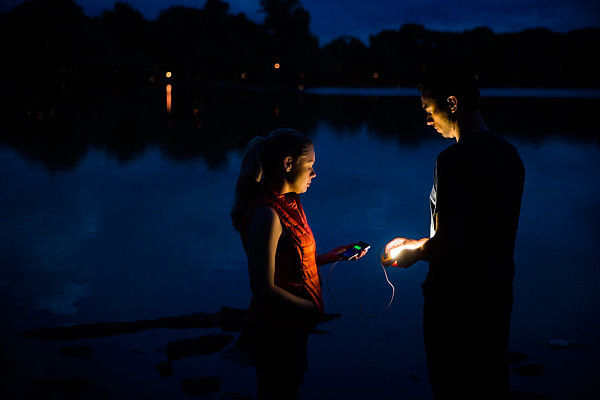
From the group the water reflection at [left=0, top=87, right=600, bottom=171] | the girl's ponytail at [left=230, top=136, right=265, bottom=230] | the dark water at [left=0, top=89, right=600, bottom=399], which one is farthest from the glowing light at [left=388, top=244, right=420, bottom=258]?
the water reflection at [left=0, top=87, right=600, bottom=171]

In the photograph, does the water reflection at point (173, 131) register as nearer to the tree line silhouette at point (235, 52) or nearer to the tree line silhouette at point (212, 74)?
the tree line silhouette at point (212, 74)

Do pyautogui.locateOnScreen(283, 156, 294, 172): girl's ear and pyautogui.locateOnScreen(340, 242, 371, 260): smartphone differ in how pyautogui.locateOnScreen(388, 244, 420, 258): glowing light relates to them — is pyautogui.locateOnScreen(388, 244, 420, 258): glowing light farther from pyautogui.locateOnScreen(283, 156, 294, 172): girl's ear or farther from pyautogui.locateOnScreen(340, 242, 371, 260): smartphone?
pyautogui.locateOnScreen(283, 156, 294, 172): girl's ear

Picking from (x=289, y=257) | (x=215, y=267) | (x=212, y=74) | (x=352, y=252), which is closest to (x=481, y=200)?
(x=352, y=252)

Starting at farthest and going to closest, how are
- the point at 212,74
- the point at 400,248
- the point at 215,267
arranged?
the point at 212,74
the point at 215,267
the point at 400,248

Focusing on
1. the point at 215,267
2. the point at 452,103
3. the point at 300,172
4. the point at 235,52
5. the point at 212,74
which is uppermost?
the point at 235,52

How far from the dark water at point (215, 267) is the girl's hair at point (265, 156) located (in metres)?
2.56

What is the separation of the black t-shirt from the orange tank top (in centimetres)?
71

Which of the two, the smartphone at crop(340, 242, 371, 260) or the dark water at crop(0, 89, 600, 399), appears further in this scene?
the dark water at crop(0, 89, 600, 399)

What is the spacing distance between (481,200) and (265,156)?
1.14 metres

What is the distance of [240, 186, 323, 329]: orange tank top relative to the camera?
313cm

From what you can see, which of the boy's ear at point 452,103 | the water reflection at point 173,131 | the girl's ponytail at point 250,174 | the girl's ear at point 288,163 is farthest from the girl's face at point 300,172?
the water reflection at point 173,131

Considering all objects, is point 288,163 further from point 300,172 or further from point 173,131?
point 173,131

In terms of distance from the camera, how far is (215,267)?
8.58 m

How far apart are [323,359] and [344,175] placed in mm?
12720
